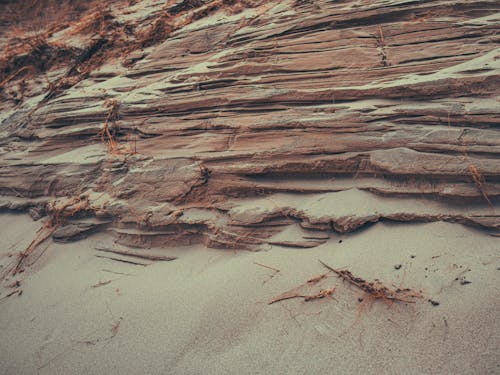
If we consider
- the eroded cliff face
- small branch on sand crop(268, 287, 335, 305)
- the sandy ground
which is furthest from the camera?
the eroded cliff face

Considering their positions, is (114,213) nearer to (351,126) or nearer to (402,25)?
(351,126)

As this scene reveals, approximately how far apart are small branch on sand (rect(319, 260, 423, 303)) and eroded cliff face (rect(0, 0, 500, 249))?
455 mm

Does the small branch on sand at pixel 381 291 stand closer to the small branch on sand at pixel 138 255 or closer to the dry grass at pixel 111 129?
the small branch on sand at pixel 138 255

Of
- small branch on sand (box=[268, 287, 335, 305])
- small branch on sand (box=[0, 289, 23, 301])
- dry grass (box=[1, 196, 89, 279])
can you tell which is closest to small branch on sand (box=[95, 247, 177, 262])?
dry grass (box=[1, 196, 89, 279])

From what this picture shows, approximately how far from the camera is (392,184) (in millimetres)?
2744

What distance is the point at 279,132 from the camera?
127 inches

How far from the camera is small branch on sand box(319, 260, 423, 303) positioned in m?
2.12

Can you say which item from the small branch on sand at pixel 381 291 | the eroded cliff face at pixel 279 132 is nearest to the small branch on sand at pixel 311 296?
the small branch on sand at pixel 381 291

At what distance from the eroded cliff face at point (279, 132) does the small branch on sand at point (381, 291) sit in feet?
1.49

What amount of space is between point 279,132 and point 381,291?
1651 mm

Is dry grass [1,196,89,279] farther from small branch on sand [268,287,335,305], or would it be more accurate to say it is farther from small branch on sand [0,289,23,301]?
small branch on sand [268,287,335,305]

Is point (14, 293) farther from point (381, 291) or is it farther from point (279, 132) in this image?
point (381, 291)

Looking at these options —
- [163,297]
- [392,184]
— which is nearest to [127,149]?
[163,297]

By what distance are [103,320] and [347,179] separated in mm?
2202
